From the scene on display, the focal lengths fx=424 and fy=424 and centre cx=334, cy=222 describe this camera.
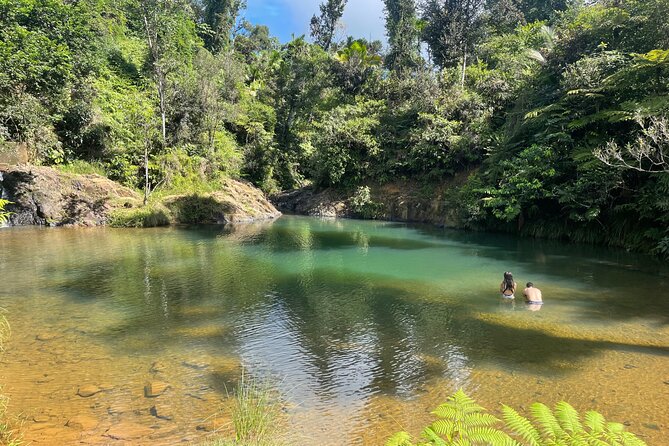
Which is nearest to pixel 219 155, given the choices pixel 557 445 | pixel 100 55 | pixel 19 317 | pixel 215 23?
pixel 100 55

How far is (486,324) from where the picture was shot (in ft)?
29.9

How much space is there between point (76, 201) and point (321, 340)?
22572mm

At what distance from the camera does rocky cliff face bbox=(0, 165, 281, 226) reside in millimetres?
23047

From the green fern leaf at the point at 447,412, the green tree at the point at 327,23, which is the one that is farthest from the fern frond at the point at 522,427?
the green tree at the point at 327,23

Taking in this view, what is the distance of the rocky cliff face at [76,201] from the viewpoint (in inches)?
907

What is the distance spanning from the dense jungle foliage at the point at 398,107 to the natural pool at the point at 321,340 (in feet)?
17.5

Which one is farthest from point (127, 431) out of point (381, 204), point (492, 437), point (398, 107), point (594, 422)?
point (398, 107)

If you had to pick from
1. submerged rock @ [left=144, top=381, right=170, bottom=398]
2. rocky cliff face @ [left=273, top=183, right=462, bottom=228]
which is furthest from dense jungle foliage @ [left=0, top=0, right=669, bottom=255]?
submerged rock @ [left=144, top=381, right=170, bottom=398]

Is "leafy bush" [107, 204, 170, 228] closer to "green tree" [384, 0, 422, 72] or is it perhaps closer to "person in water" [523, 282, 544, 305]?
"person in water" [523, 282, 544, 305]

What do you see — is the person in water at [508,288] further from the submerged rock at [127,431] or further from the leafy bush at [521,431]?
the submerged rock at [127,431]

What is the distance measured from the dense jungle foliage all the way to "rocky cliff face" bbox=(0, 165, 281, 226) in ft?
6.38

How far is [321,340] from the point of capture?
324 inches

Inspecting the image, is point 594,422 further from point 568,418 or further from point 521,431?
point 521,431

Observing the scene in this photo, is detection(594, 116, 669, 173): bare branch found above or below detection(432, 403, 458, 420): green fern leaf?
above
